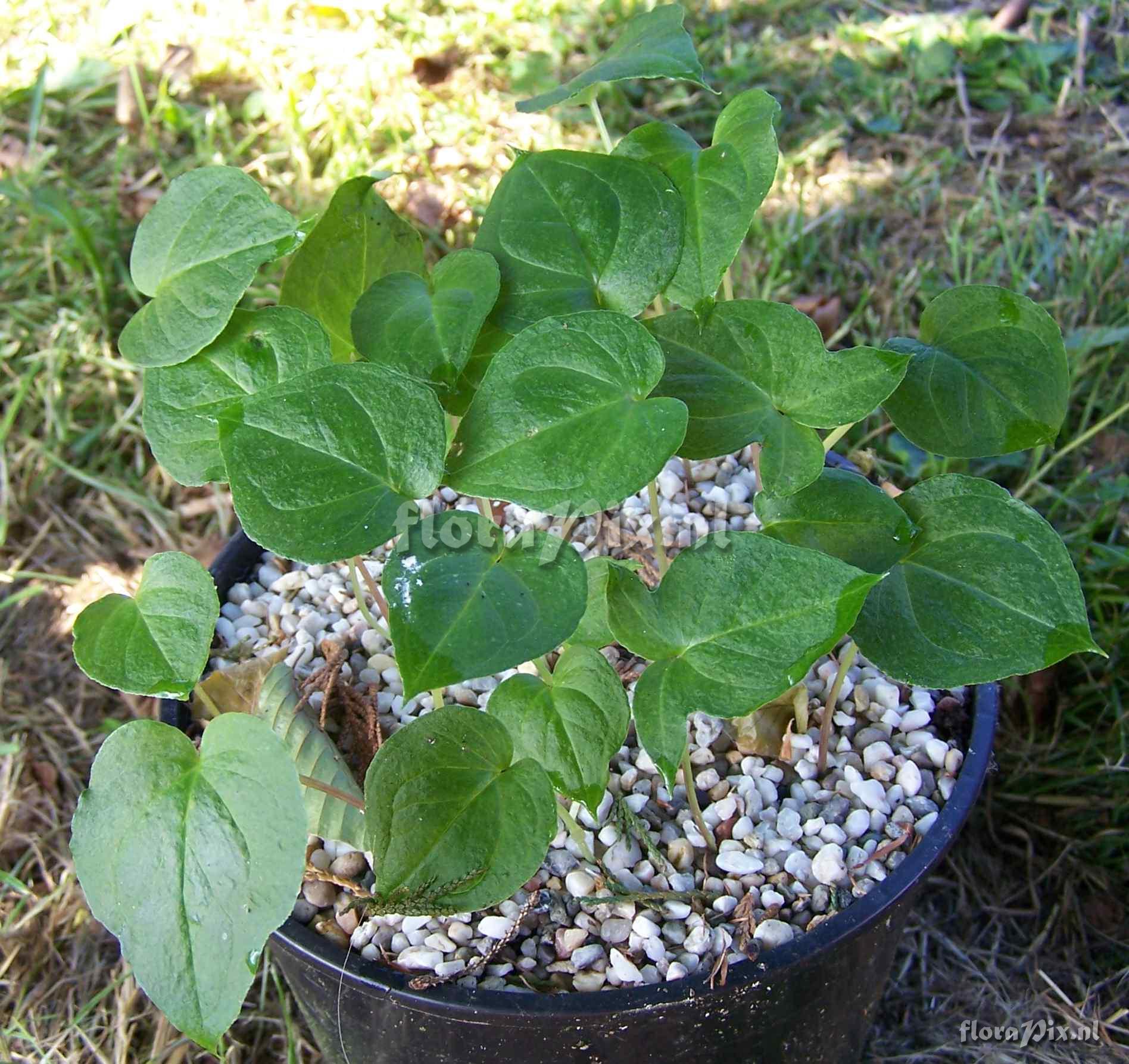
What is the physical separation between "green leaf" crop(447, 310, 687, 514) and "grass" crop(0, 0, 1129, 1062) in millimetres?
474

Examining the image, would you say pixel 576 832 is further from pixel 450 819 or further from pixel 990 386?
pixel 990 386

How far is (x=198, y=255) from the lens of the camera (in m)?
0.85

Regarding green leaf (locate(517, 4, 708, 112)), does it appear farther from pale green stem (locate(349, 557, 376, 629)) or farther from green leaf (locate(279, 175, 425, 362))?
pale green stem (locate(349, 557, 376, 629))

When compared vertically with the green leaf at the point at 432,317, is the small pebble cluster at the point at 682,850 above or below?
below

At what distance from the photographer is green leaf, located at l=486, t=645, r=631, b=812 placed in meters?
0.73

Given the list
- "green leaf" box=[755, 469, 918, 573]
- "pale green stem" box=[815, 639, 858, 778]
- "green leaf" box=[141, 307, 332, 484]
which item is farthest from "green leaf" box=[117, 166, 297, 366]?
"pale green stem" box=[815, 639, 858, 778]

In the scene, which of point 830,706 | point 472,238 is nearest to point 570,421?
point 830,706

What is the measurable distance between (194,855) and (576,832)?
0.29 metres

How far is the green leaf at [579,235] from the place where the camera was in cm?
78

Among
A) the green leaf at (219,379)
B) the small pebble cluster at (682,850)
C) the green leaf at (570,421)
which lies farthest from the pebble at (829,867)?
the green leaf at (219,379)

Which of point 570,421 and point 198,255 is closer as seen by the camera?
point 570,421

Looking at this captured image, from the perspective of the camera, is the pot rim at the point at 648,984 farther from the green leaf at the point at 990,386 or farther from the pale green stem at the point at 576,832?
the green leaf at the point at 990,386

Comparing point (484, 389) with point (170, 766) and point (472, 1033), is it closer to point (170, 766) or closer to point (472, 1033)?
point (170, 766)

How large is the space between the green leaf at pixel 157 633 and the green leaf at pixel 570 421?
0.19 m
